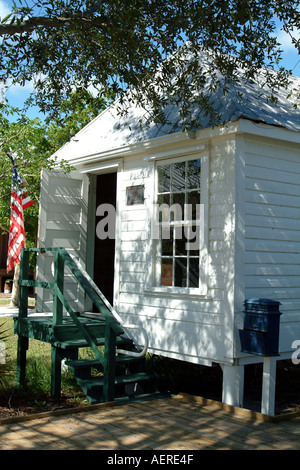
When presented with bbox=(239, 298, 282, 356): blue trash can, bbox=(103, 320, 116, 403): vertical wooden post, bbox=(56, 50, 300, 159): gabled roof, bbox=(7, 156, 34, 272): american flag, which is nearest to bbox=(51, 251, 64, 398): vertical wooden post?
bbox=(103, 320, 116, 403): vertical wooden post

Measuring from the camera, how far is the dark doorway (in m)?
9.40

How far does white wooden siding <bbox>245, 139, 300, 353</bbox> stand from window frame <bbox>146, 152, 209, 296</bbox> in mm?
515

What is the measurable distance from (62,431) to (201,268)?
8.05 ft

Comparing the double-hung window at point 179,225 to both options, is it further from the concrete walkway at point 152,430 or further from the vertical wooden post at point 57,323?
the concrete walkway at point 152,430

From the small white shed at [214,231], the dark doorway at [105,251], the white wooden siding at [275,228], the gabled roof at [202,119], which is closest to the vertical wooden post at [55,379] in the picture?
the small white shed at [214,231]

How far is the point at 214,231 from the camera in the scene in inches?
249

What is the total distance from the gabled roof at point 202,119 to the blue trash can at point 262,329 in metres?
2.07

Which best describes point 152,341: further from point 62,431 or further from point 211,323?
point 62,431

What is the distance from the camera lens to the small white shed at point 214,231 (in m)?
6.05

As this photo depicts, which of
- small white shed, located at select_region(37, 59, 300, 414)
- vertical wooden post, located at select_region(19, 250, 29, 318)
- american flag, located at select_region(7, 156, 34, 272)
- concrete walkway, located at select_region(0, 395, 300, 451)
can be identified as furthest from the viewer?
american flag, located at select_region(7, 156, 34, 272)

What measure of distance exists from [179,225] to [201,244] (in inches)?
19.8

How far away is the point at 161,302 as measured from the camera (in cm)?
694

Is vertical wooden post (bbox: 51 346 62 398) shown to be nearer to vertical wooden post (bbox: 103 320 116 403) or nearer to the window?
vertical wooden post (bbox: 103 320 116 403)
